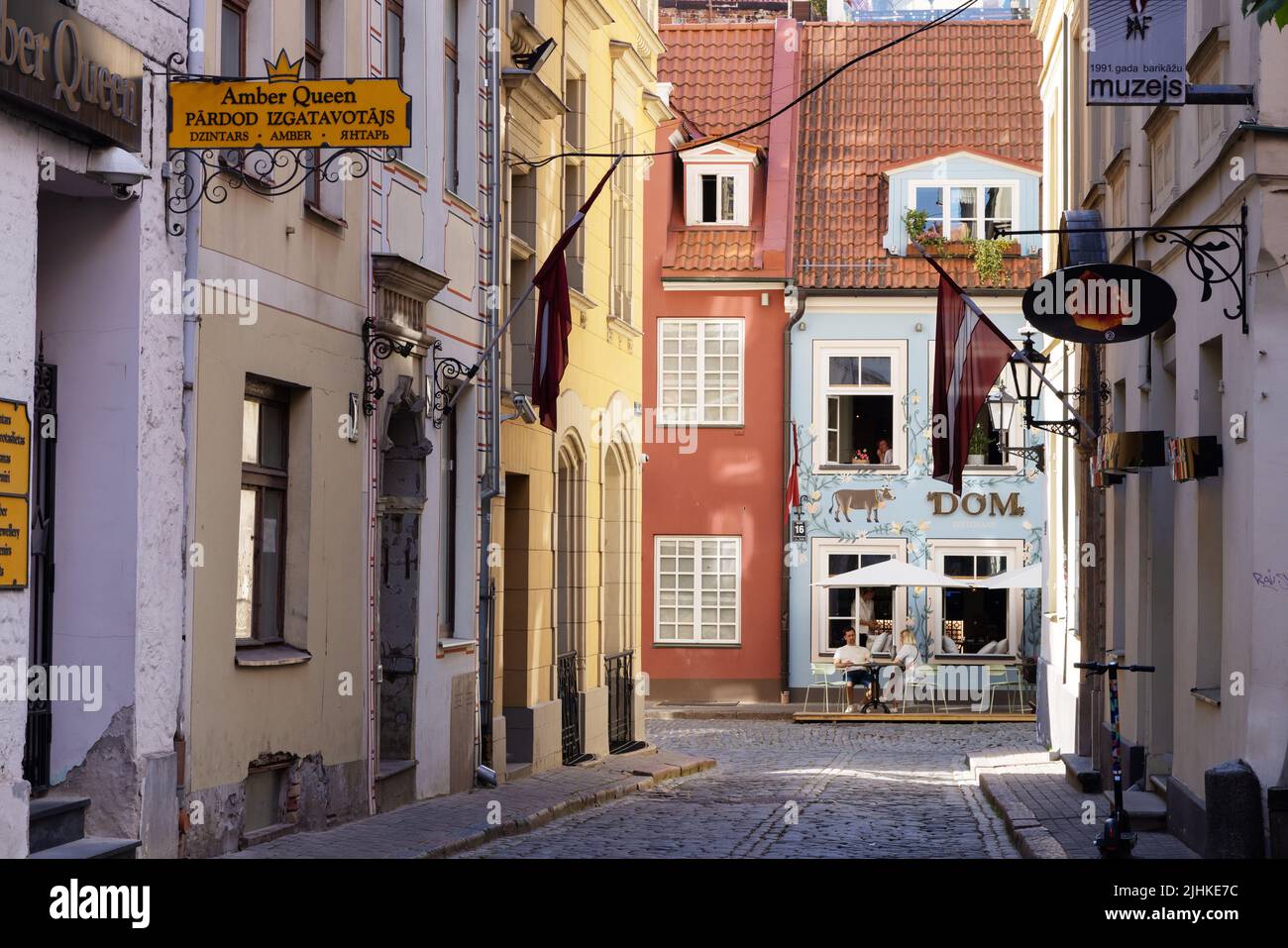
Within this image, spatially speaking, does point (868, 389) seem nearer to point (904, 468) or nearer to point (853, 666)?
point (904, 468)

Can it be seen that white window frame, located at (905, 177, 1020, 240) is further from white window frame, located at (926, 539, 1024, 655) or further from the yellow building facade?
the yellow building facade

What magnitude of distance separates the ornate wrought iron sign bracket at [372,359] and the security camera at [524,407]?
4.34m

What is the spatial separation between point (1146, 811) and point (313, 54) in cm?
849

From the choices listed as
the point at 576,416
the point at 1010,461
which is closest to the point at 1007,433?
the point at 1010,461

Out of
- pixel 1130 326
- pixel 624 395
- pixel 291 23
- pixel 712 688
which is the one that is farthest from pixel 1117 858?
pixel 712 688

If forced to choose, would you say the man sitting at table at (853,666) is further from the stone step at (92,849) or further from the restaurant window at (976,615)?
the stone step at (92,849)

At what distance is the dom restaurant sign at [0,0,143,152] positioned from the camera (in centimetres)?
977

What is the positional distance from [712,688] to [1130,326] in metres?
23.9

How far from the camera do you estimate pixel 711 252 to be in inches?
1464

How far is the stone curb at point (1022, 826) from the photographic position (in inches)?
535

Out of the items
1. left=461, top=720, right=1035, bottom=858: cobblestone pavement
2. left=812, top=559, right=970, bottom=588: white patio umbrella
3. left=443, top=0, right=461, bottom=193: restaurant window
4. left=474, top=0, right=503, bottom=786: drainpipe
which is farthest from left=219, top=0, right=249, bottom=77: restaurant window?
left=812, top=559, right=970, bottom=588: white patio umbrella

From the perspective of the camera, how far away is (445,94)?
61.6 ft

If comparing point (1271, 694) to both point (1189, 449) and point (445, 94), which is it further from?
point (445, 94)

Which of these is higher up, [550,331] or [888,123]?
[888,123]
